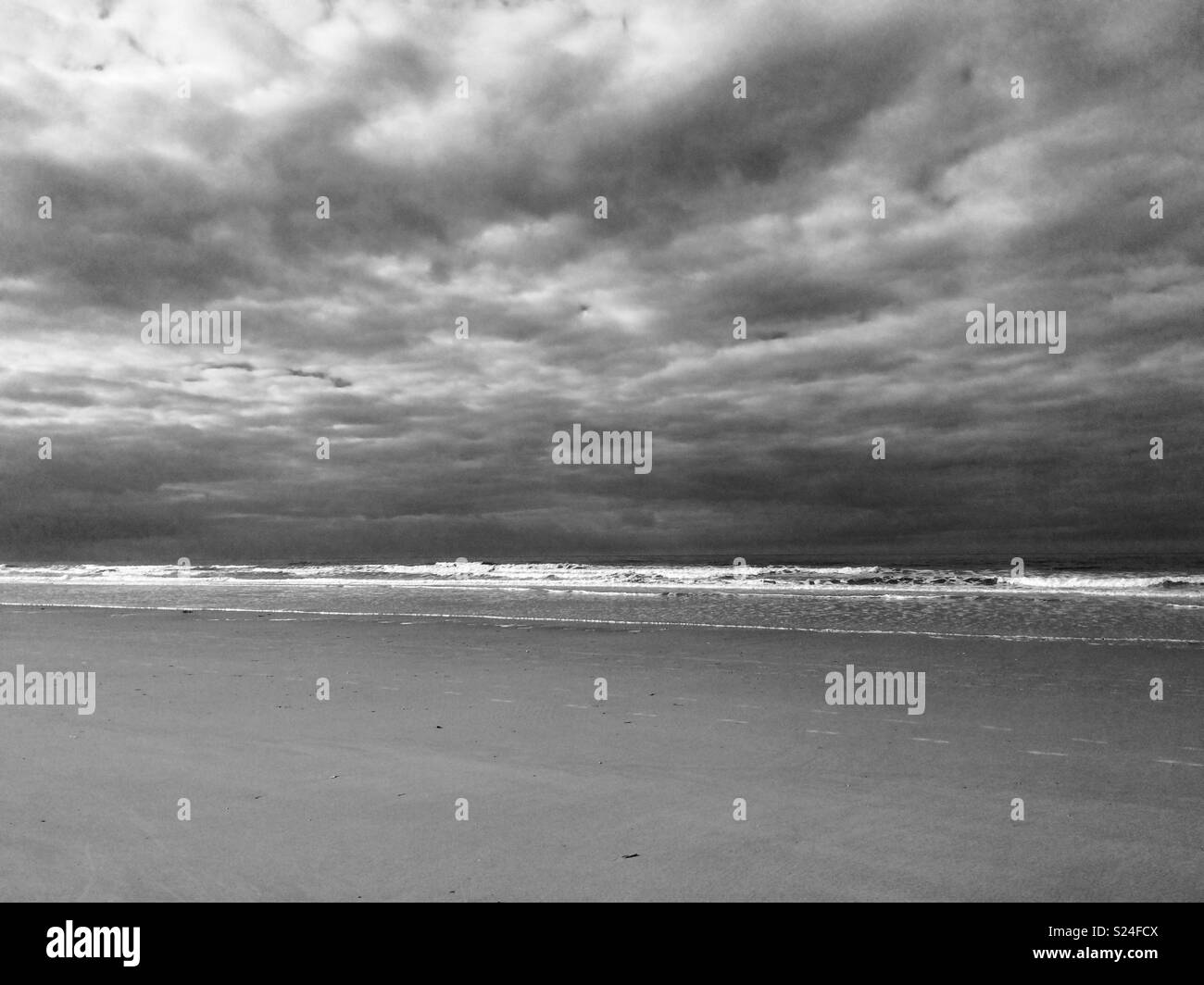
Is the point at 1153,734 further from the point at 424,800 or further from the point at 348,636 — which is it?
the point at 348,636

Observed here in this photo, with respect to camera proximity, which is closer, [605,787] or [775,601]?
[605,787]

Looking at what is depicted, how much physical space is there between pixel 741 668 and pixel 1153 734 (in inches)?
189

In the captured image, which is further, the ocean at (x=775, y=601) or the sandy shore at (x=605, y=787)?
the ocean at (x=775, y=601)

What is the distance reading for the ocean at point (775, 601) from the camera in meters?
16.1

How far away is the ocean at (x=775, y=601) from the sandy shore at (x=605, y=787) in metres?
6.00

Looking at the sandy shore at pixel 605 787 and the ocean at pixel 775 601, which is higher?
the sandy shore at pixel 605 787

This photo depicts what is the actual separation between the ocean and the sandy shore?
19.7 ft

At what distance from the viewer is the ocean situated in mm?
16094

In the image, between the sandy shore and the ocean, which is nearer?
the sandy shore

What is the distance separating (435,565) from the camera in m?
53.2

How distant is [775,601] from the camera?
76.2 ft

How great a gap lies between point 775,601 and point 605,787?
61.9 ft

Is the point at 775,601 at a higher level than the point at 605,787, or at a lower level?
lower
